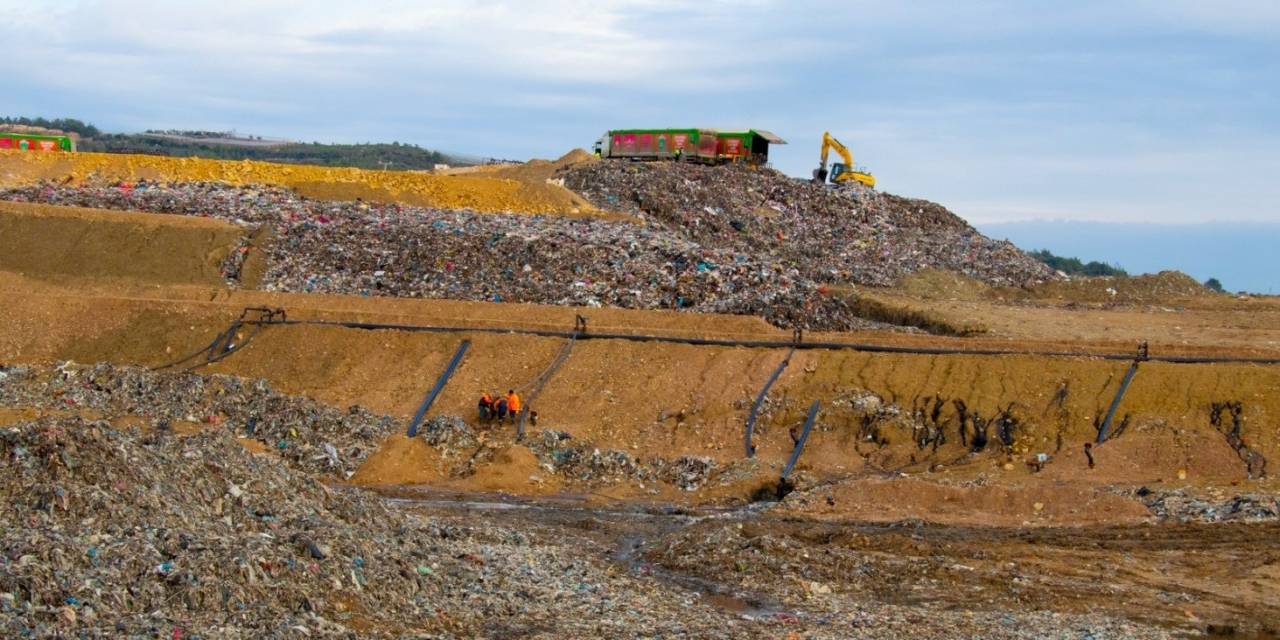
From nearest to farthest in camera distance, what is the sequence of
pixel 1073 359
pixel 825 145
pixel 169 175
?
pixel 1073 359, pixel 169 175, pixel 825 145

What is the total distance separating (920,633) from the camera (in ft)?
46.9

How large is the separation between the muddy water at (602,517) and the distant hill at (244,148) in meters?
52.6

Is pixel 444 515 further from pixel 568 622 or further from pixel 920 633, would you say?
pixel 920 633

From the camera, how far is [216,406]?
25.2 metres

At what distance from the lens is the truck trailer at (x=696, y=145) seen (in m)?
54.7

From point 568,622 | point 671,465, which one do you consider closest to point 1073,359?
point 671,465

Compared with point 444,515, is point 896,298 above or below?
above

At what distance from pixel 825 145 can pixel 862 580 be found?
4134 cm

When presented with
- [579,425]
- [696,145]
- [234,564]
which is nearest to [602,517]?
[579,425]

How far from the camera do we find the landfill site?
1363cm

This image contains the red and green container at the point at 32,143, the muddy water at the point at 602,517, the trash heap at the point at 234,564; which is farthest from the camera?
the red and green container at the point at 32,143

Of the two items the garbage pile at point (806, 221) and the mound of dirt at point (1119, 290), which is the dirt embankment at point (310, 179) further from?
the mound of dirt at point (1119, 290)

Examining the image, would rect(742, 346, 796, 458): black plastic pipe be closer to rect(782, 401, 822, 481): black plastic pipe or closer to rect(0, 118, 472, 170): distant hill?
rect(782, 401, 822, 481): black plastic pipe

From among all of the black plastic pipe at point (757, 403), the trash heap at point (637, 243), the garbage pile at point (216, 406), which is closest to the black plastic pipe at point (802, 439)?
the black plastic pipe at point (757, 403)
